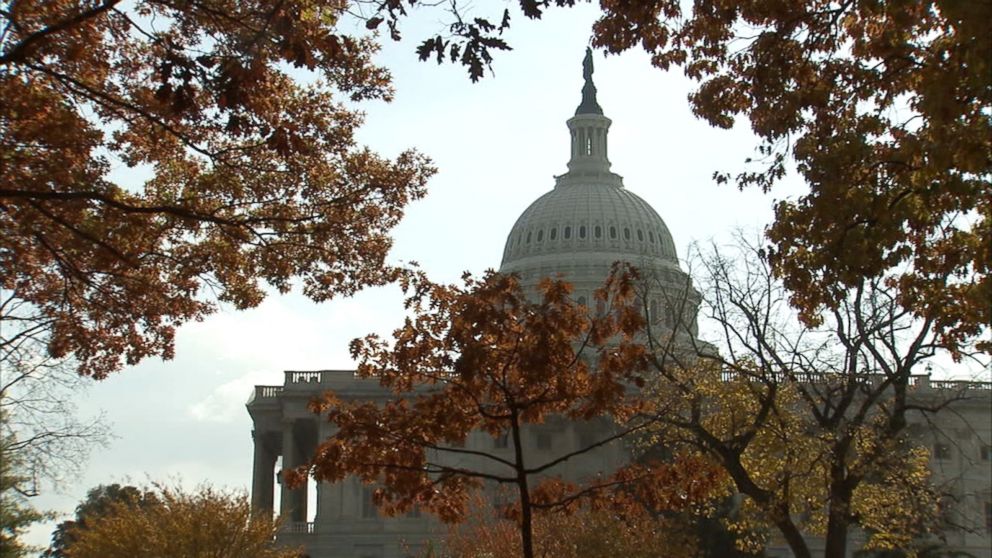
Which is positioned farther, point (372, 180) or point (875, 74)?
point (372, 180)

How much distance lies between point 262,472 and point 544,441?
1931 cm

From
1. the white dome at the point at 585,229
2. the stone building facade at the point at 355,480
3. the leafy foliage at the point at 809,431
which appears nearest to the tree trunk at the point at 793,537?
the leafy foliage at the point at 809,431

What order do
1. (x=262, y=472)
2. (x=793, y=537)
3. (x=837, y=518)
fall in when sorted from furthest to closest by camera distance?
1. (x=262, y=472)
2. (x=793, y=537)
3. (x=837, y=518)

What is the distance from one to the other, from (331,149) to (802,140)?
5.96 meters

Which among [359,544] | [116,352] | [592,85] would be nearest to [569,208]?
[592,85]

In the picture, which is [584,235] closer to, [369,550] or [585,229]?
[585,229]

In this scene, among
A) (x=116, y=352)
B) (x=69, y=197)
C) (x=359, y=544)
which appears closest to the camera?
(x=69, y=197)

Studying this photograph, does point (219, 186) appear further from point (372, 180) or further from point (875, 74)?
point (875, 74)

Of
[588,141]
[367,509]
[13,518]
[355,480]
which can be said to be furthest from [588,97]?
[13,518]

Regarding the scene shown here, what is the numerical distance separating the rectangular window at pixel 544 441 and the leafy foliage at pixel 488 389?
252 feet

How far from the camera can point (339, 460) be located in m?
18.1

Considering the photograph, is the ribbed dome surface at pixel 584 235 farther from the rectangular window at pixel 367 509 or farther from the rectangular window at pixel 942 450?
the rectangular window at pixel 942 450

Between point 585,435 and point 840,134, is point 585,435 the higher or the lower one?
the higher one

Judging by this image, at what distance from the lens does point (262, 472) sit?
99.6m
